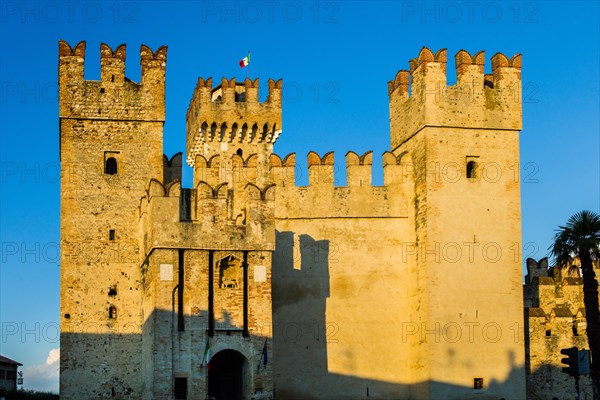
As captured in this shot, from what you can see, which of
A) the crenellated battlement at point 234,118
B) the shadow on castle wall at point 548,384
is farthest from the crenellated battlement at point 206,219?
the shadow on castle wall at point 548,384

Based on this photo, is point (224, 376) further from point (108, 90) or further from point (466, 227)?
point (108, 90)

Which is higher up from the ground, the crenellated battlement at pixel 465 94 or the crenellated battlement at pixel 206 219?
the crenellated battlement at pixel 465 94

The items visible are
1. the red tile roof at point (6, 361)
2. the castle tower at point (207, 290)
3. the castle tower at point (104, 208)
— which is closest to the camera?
the castle tower at point (207, 290)

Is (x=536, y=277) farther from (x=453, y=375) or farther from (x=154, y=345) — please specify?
(x=154, y=345)

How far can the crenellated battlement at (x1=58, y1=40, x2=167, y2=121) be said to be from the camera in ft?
130

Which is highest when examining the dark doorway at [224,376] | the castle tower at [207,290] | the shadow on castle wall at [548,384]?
the castle tower at [207,290]

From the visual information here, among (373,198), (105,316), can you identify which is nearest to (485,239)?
(373,198)

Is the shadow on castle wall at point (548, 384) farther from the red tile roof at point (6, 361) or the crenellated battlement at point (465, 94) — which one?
the red tile roof at point (6, 361)

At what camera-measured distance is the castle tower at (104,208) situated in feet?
124

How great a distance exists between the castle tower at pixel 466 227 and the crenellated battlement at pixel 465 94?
38 millimetres

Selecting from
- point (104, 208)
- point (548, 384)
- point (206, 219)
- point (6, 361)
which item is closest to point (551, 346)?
point (548, 384)

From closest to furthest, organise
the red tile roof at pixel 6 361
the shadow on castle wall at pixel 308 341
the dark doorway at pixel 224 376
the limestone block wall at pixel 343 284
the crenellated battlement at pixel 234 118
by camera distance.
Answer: the dark doorway at pixel 224 376
the shadow on castle wall at pixel 308 341
the limestone block wall at pixel 343 284
the crenellated battlement at pixel 234 118
the red tile roof at pixel 6 361

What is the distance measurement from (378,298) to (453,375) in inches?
162

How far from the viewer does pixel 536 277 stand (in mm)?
46594
